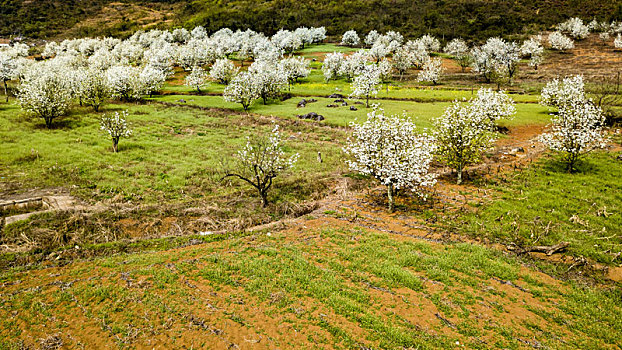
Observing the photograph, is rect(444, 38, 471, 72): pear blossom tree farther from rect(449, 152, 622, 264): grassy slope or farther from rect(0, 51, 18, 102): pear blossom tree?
Result: rect(0, 51, 18, 102): pear blossom tree

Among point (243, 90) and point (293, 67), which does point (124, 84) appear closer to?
point (243, 90)

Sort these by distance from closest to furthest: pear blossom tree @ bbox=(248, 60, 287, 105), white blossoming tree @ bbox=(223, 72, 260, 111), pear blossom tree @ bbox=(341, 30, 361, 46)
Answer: white blossoming tree @ bbox=(223, 72, 260, 111)
pear blossom tree @ bbox=(248, 60, 287, 105)
pear blossom tree @ bbox=(341, 30, 361, 46)

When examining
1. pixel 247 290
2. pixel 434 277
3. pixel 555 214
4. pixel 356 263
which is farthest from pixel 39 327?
pixel 555 214

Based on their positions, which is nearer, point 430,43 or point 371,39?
point 430,43

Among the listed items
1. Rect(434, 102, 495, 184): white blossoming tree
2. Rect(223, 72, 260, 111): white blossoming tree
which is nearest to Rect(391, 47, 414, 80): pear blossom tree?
Rect(223, 72, 260, 111): white blossoming tree

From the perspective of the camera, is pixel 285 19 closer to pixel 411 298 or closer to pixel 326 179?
pixel 326 179

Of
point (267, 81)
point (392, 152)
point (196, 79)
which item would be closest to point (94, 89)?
point (196, 79)

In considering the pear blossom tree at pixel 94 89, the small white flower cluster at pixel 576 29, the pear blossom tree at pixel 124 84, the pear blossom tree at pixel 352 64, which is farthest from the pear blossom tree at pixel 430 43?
the pear blossom tree at pixel 94 89

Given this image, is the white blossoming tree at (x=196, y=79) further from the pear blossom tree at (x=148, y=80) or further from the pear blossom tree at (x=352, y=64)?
the pear blossom tree at (x=352, y=64)
